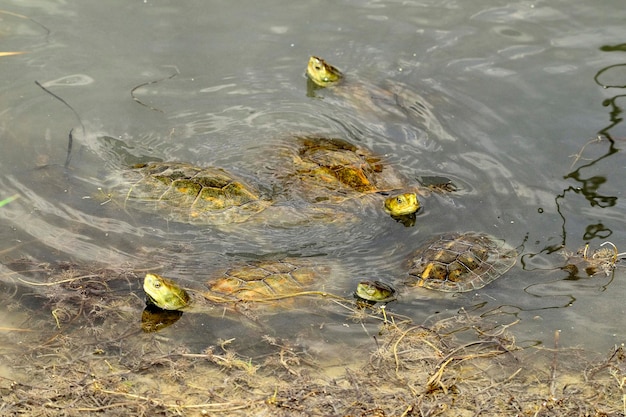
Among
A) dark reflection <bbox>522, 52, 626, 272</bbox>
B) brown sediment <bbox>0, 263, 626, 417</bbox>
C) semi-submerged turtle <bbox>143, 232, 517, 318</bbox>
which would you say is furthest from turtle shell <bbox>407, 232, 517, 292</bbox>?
brown sediment <bbox>0, 263, 626, 417</bbox>

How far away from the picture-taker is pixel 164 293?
4504mm

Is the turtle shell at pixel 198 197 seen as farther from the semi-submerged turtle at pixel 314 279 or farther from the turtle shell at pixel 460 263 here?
the turtle shell at pixel 460 263

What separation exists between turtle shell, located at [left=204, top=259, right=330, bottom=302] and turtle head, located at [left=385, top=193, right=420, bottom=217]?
36.9 inches

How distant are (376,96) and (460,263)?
2378 mm

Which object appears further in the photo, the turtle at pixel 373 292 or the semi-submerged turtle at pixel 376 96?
the semi-submerged turtle at pixel 376 96

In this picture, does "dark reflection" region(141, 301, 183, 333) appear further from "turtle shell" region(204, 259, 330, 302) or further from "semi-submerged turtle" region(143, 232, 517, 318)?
"turtle shell" region(204, 259, 330, 302)

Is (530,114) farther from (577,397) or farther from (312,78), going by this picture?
(577,397)

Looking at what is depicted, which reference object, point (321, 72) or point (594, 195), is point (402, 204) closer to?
point (594, 195)

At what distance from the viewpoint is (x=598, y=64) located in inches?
267

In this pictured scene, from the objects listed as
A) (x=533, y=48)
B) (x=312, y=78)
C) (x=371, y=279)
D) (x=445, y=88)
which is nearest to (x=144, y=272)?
(x=371, y=279)

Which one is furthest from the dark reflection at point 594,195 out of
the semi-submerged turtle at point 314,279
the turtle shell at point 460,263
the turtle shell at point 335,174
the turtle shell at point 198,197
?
the turtle shell at point 198,197

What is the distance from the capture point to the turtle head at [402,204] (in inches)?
213

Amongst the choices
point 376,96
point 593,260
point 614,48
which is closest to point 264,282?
point 593,260

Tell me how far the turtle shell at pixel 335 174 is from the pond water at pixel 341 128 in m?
0.15
